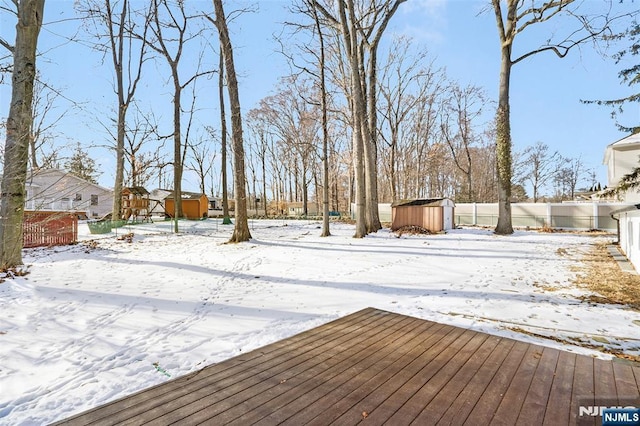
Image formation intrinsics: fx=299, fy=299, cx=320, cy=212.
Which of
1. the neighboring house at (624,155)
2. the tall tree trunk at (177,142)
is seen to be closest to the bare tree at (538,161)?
the neighboring house at (624,155)

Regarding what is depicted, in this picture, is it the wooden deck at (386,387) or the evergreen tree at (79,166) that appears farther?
the evergreen tree at (79,166)

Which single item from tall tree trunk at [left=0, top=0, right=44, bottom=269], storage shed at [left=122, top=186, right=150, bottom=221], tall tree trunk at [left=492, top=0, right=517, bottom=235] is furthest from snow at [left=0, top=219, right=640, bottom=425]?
storage shed at [left=122, top=186, right=150, bottom=221]

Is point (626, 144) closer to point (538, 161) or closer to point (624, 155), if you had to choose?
point (624, 155)

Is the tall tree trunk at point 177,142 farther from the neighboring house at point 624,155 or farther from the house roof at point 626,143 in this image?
the house roof at point 626,143

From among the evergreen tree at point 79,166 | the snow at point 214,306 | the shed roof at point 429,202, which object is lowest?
Result: the snow at point 214,306

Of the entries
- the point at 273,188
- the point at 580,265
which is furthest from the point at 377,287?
the point at 273,188

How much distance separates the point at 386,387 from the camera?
2.38 metres

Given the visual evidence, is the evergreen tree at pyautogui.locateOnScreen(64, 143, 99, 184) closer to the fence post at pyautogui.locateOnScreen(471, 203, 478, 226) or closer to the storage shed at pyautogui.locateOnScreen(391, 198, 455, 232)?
the storage shed at pyautogui.locateOnScreen(391, 198, 455, 232)

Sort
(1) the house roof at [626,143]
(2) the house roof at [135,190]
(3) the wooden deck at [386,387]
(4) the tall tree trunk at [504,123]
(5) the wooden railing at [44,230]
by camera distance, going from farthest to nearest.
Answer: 1. (2) the house roof at [135,190]
2. (1) the house roof at [626,143]
3. (4) the tall tree trunk at [504,123]
4. (5) the wooden railing at [44,230]
5. (3) the wooden deck at [386,387]

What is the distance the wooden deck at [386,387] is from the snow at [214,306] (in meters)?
0.37

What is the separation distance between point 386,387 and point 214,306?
10.0 ft

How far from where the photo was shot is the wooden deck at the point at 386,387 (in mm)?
2027

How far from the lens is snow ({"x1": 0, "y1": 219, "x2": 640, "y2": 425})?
274cm

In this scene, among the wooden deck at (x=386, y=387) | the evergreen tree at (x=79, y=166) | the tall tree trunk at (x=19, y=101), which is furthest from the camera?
the tall tree trunk at (x=19, y=101)
